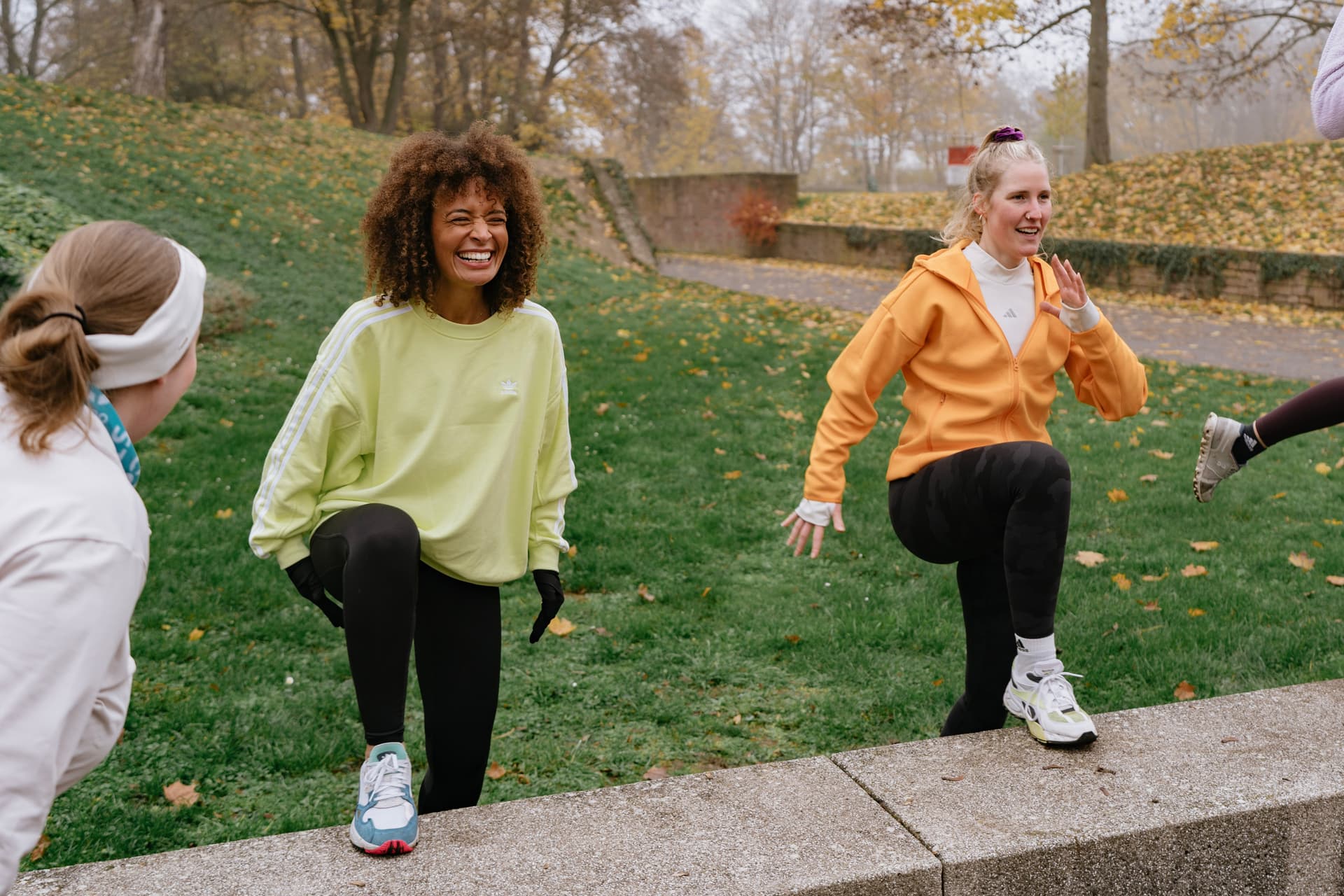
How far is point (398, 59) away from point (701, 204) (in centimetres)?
725

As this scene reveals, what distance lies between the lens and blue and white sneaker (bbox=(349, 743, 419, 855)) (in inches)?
101

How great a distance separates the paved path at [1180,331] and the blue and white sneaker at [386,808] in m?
9.88

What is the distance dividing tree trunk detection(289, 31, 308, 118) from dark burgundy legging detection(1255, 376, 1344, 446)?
33710 mm

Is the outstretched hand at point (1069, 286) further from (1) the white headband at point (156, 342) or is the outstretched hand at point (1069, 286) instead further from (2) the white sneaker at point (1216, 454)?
(1) the white headband at point (156, 342)

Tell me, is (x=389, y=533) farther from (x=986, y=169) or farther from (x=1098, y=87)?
(x=1098, y=87)

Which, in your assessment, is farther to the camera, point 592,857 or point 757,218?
point 757,218

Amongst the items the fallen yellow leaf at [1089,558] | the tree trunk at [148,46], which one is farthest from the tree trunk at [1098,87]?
the fallen yellow leaf at [1089,558]

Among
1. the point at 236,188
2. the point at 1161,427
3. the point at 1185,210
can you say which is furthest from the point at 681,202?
the point at 1161,427

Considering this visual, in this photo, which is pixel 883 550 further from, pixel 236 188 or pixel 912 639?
pixel 236 188

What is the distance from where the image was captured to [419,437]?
2.83 metres

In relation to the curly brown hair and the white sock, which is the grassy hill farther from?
the curly brown hair

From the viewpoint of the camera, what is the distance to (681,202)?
25656 millimetres

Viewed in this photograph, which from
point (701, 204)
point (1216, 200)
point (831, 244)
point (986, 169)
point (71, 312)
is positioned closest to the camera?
point (71, 312)

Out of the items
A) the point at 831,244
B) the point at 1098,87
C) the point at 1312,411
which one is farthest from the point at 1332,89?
the point at 1098,87
